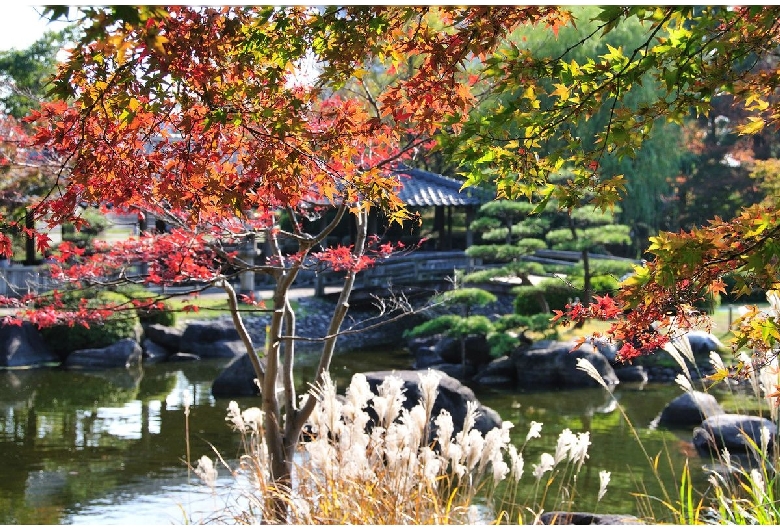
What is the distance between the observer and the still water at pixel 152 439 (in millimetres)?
6566

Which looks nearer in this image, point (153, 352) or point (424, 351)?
point (424, 351)

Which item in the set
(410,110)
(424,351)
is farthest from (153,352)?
(410,110)

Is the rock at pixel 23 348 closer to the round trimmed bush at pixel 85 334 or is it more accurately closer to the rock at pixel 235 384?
the round trimmed bush at pixel 85 334

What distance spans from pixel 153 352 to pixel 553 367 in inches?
233

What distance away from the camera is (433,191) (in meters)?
16.8

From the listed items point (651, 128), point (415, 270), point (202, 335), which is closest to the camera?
point (651, 128)

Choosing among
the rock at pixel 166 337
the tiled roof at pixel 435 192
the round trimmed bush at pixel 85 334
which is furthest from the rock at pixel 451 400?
the tiled roof at pixel 435 192

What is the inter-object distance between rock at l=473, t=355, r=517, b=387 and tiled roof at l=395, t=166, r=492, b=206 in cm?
462

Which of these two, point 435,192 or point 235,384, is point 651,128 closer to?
point 235,384

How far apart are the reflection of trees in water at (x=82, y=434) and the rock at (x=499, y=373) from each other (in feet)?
11.8

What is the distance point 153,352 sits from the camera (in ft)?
44.8

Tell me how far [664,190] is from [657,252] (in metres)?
17.6

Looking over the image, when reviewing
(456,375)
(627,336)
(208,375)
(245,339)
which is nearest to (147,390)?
(208,375)

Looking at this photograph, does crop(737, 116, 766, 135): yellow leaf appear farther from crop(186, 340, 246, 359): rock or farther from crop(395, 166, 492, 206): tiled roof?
crop(395, 166, 492, 206): tiled roof
